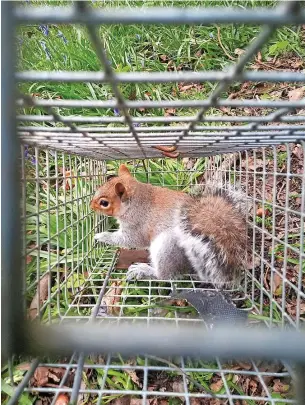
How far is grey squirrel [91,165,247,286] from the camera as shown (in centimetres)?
140

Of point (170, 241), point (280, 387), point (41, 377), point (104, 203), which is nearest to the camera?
point (280, 387)

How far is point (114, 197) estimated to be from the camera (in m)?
1.78

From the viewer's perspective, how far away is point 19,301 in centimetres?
24

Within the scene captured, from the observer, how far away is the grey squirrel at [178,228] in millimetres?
1398

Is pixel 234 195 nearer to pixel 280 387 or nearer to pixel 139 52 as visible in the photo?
pixel 280 387

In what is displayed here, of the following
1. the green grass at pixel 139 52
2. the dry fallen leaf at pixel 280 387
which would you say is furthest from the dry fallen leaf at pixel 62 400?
the green grass at pixel 139 52

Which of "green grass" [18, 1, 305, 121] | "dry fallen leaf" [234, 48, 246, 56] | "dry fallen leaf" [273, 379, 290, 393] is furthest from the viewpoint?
"dry fallen leaf" [234, 48, 246, 56]

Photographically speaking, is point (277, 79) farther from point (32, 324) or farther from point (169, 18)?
point (32, 324)

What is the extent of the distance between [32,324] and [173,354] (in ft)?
0.27

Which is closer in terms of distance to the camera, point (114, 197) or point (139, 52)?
point (114, 197)

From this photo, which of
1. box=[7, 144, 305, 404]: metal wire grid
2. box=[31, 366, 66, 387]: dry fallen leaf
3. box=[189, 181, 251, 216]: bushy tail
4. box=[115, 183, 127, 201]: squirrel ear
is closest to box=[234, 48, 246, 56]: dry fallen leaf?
box=[7, 144, 305, 404]: metal wire grid

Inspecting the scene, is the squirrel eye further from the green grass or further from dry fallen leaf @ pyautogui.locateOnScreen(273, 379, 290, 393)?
dry fallen leaf @ pyautogui.locateOnScreen(273, 379, 290, 393)

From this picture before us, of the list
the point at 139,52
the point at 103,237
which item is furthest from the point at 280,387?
the point at 139,52

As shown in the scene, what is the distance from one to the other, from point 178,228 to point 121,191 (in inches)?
13.3
